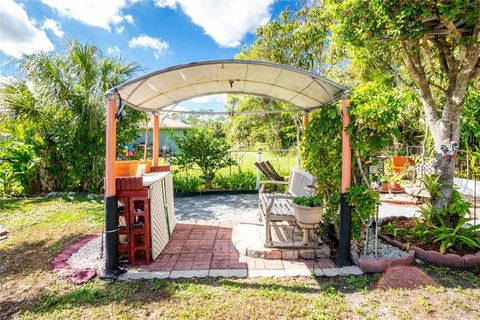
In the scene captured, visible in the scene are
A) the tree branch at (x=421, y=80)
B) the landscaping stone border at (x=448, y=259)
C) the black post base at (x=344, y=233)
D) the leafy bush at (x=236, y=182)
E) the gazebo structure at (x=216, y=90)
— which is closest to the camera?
the gazebo structure at (x=216, y=90)

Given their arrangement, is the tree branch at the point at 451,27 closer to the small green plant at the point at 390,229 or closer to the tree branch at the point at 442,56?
the tree branch at the point at 442,56

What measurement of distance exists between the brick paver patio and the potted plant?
0.51 meters

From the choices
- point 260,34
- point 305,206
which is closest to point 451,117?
point 305,206

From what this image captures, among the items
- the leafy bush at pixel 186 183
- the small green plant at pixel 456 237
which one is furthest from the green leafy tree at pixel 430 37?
the leafy bush at pixel 186 183

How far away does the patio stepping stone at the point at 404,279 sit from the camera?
2709 millimetres

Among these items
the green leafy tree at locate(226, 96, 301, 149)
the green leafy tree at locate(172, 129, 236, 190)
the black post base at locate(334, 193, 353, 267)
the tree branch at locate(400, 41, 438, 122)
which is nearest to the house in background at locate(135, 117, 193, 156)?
the green leafy tree at locate(172, 129, 236, 190)

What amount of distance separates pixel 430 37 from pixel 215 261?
4.11 m

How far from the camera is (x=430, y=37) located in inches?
139

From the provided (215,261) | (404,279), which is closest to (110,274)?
(215,261)

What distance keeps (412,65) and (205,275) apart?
4.09m

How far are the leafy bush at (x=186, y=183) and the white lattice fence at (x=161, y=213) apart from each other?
3.11 metres

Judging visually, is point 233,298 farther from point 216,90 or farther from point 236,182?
point 236,182

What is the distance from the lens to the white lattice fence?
10.8 feet

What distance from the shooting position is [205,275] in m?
2.94
